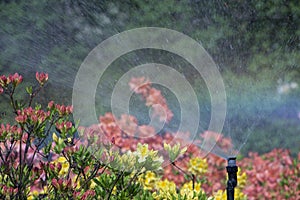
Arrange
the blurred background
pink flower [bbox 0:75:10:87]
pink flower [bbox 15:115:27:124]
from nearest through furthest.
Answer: pink flower [bbox 15:115:27:124]
pink flower [bbox 0:75:10:87]
the blurred background

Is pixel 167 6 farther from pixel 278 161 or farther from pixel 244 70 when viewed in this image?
pixel 278 161

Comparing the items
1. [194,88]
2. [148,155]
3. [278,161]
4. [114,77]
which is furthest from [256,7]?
[148,155]

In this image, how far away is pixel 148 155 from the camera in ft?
5.68

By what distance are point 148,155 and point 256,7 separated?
17.0ft

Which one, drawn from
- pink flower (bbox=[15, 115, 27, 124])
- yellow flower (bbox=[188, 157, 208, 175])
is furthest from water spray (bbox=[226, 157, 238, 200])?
yellow flower (bbox=[188, 157, 208, 175])

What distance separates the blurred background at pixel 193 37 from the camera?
19.7 feet

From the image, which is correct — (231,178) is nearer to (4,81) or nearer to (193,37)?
(4,81)

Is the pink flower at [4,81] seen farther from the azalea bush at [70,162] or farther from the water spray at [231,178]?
the water spray at [231,178]

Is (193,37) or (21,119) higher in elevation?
(193,37)

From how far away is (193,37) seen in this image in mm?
6469

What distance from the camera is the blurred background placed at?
6.00m

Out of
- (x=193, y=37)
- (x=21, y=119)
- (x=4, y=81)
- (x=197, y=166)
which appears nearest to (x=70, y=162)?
(x=21, y=119)

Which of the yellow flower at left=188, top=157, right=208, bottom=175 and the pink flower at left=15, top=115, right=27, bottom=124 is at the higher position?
the yellow flower at left=188, top=157, right=208, bottom=175

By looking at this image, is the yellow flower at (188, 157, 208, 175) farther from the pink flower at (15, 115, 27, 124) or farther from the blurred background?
the blurred background
